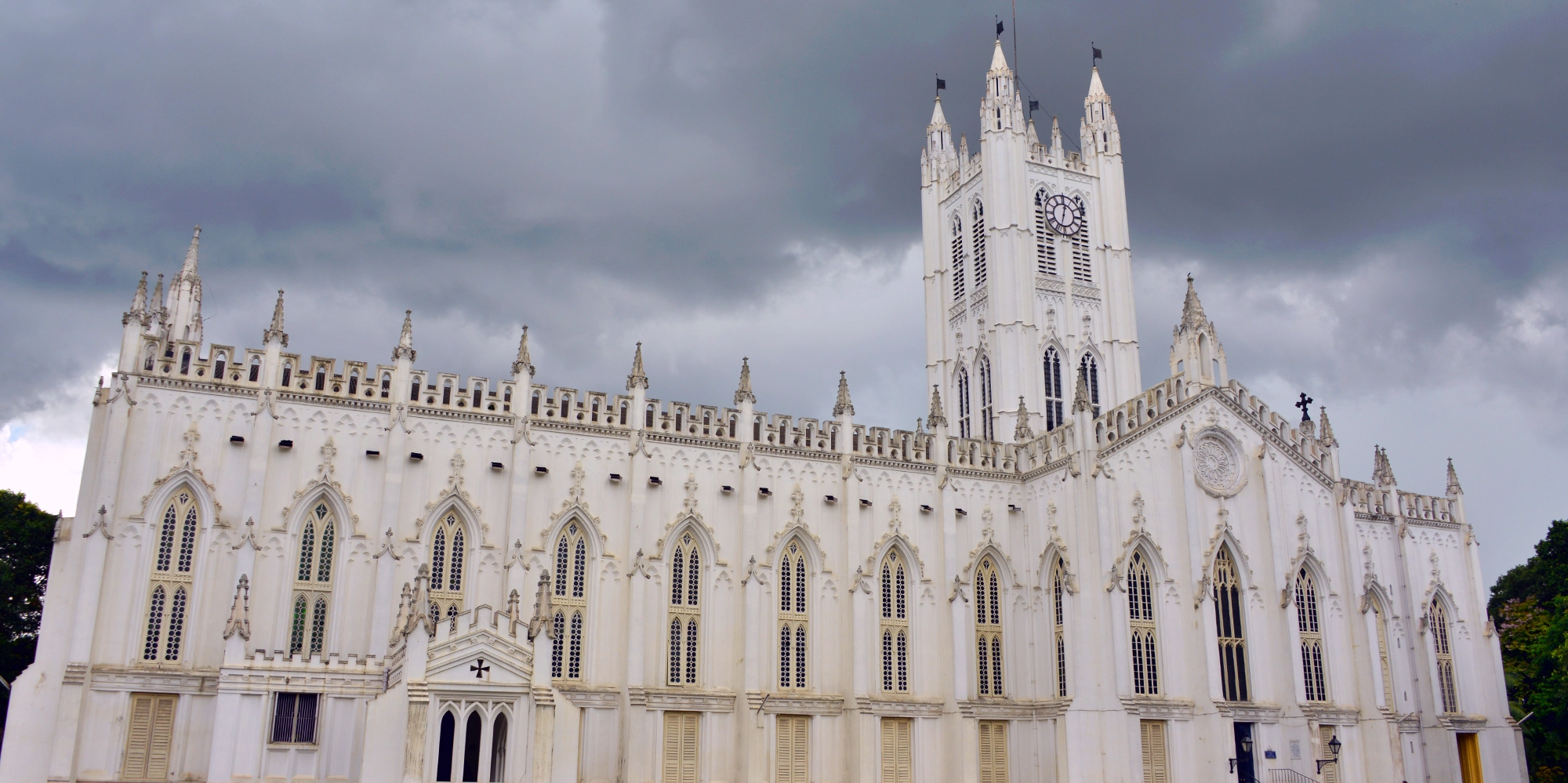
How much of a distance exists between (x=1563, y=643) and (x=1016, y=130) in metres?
37.4

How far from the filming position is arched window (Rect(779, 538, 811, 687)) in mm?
47375

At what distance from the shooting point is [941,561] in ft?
165

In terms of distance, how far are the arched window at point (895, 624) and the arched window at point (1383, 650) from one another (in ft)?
67.9

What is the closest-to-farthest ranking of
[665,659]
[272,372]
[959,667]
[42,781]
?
1. [42,781]
2. [272,372]
3. [665,659]
4. [959,667]

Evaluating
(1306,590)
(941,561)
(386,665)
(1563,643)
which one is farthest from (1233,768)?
(386,665)

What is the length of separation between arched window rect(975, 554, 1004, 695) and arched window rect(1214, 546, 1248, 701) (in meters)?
8.84

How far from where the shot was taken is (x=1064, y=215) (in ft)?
230

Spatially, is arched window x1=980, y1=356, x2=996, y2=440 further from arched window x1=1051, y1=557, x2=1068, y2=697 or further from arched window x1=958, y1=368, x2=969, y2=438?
arched window x1=1051, y1=557, x2=1068, y2=697

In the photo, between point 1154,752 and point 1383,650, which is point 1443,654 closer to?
point 1383,650

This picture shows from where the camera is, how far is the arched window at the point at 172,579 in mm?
39156

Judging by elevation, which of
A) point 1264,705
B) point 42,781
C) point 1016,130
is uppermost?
point 1016,130

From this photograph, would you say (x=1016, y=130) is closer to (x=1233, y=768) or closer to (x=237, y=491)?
(x=1233, y=768)

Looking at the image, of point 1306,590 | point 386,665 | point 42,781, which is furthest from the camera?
point 1306,590

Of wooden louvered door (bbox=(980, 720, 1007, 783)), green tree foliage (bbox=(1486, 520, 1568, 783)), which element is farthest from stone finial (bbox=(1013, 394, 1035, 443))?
green tree foliage (bbox=(1486, 520, 1568, 783))
